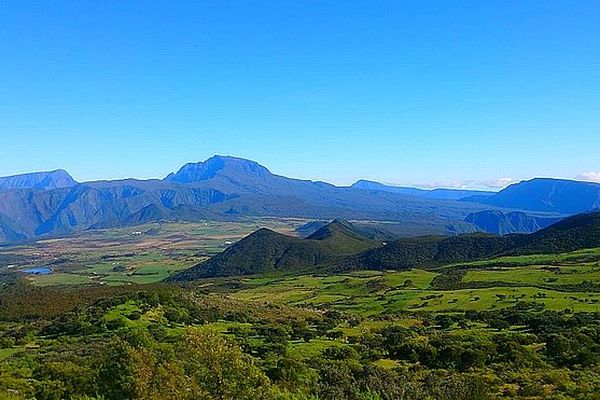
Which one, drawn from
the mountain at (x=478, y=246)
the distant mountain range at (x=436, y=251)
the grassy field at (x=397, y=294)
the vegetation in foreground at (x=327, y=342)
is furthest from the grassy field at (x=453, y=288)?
the distant mountain range at (x=436, y=251)

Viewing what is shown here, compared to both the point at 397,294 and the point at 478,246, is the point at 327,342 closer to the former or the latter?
the point at 397,294

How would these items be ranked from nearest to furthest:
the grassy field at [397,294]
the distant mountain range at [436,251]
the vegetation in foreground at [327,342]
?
the vegetation in foreground at [327,342]
the grassy field at [397,294]
the distant mountain range at [436,251]

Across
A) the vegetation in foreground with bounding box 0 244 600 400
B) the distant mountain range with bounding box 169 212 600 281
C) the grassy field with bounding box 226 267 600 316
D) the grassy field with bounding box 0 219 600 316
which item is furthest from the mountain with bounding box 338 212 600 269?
the grassy field with bounding box 226 267 600 316

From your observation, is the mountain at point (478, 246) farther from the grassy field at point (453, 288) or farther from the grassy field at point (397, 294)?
the grassy field at point (397, 294)

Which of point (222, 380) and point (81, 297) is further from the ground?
point (222, 380)

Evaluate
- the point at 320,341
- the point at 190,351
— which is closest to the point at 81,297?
the point at 320,341

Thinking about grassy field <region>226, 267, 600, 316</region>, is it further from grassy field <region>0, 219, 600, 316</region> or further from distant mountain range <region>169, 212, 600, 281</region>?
distant mountain range <region>169, 212, 600, 281</region>

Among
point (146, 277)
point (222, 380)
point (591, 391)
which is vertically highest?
point (222, 380)

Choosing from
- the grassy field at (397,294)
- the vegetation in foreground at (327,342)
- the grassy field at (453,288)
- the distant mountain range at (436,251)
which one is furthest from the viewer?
the distant mountain range at (436,251)

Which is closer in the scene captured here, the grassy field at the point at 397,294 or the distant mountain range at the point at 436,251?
the grassy field at the point at 397,294

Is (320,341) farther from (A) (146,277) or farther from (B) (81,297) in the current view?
(A) (146,277)

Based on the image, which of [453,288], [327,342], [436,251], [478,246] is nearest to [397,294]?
[453,288]
